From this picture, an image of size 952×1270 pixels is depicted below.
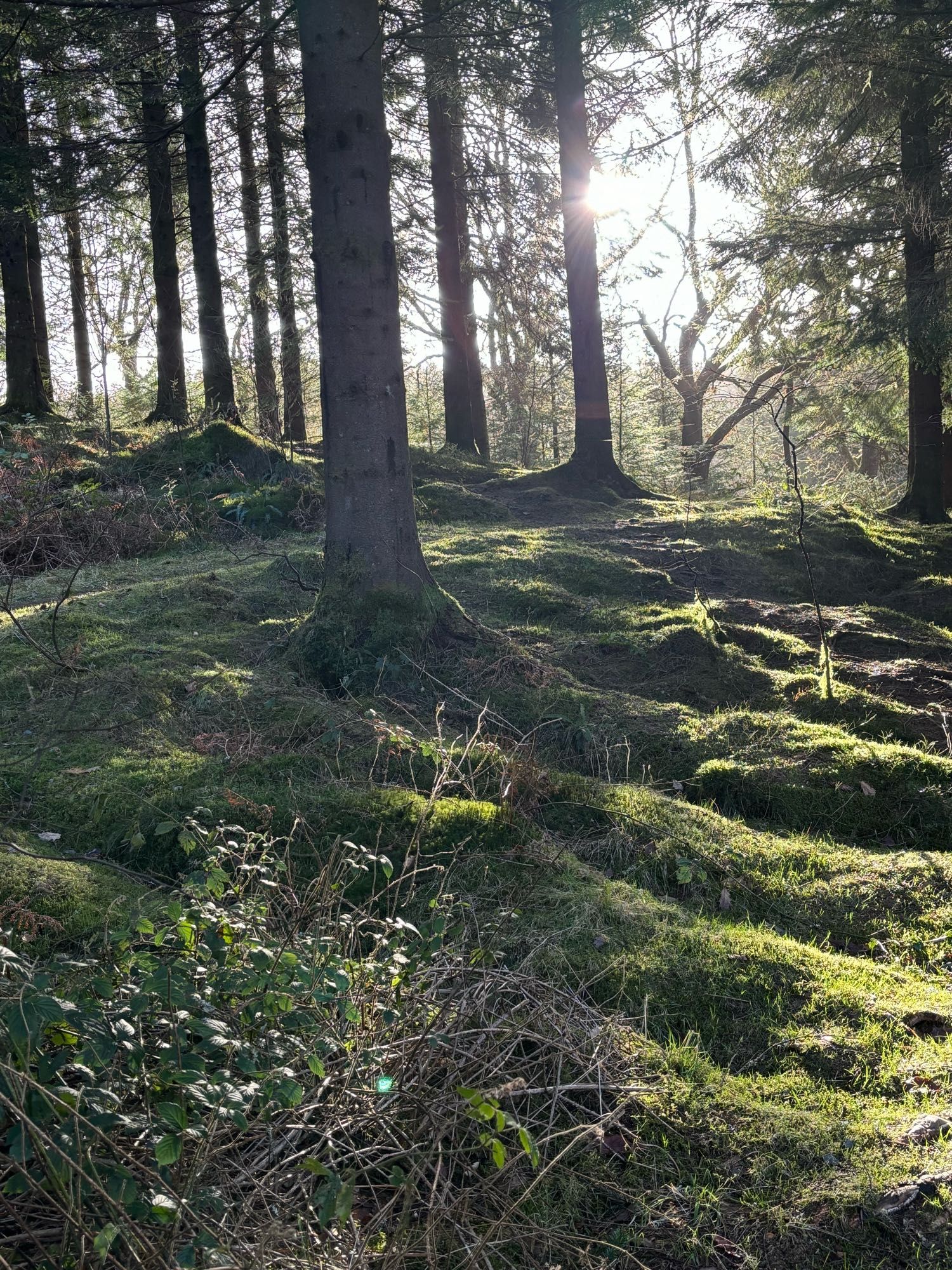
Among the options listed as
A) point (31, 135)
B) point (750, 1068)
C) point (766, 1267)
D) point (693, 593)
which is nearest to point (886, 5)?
point (693, 593)

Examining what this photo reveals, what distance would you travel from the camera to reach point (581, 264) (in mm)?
11852

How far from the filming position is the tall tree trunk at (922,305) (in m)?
10.7

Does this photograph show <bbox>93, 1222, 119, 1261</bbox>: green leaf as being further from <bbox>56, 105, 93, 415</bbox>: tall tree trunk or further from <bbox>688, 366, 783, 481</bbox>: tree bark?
<bbox>688, 366, 783, 481</bbox>: tree bark

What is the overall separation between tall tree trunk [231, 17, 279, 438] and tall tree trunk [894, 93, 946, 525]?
8920 millimetres

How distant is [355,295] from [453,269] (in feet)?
33.8

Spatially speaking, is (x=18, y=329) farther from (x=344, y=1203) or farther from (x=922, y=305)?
(x=344, y=1203)

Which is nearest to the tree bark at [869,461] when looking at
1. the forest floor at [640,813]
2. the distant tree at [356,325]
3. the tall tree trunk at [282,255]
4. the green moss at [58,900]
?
the tall tree trunk at [282,255]

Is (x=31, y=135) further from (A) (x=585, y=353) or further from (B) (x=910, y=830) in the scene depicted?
(B) (x=910, y=830)

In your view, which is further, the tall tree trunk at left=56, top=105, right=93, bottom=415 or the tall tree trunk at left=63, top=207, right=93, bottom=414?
the tall tree trunk at left=63, top=207, right=93, bottom=414

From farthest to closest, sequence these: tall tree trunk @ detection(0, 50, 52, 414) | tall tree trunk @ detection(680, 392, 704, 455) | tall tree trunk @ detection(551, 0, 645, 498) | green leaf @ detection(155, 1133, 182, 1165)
Result: tall tree trunk @ detection(680, 392, 704, 455) → tall tree trunk @ detection(0, 50, 52, 414) → tall tree trunk @ detection(551, 0, 645, 498) → green leaf @ detection(155, 1133, 182, 1165)

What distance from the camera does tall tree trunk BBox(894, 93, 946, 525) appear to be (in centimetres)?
1070

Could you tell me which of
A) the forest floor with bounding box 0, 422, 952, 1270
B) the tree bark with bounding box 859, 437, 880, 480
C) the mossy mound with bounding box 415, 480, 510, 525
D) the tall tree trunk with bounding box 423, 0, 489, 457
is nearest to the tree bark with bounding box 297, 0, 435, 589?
the forest floor with bounding box 0, 422, 952, 1270

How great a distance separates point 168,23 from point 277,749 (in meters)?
13.0

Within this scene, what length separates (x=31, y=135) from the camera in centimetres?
1540
